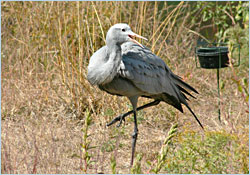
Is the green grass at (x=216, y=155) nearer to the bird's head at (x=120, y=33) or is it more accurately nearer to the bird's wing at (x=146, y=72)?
the bird's wing at (x=146, y=72)

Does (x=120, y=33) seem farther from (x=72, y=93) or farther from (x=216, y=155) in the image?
(x=72, y=93)

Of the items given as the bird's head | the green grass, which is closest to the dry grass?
the green grass

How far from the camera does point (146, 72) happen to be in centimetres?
384

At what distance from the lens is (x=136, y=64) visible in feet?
12.3

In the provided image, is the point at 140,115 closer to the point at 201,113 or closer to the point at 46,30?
the point at 201,113

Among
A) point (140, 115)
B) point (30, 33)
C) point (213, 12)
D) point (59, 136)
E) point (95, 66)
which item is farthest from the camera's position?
point (213, 12)

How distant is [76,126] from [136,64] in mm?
1622

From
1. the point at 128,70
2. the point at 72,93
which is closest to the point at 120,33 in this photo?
the point at 128,70

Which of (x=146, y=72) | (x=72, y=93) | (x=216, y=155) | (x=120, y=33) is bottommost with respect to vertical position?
(x=216, y=155)

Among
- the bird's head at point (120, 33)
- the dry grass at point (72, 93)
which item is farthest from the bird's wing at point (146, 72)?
the dry grass at point (72, 93)

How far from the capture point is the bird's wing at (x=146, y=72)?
3.71 meters

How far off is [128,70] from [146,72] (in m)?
0.25

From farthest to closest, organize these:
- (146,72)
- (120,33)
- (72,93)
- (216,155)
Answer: (72,93) → (146,72) → (120,33) → (216,155)

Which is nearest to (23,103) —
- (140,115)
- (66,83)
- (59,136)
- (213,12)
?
(66,83)
